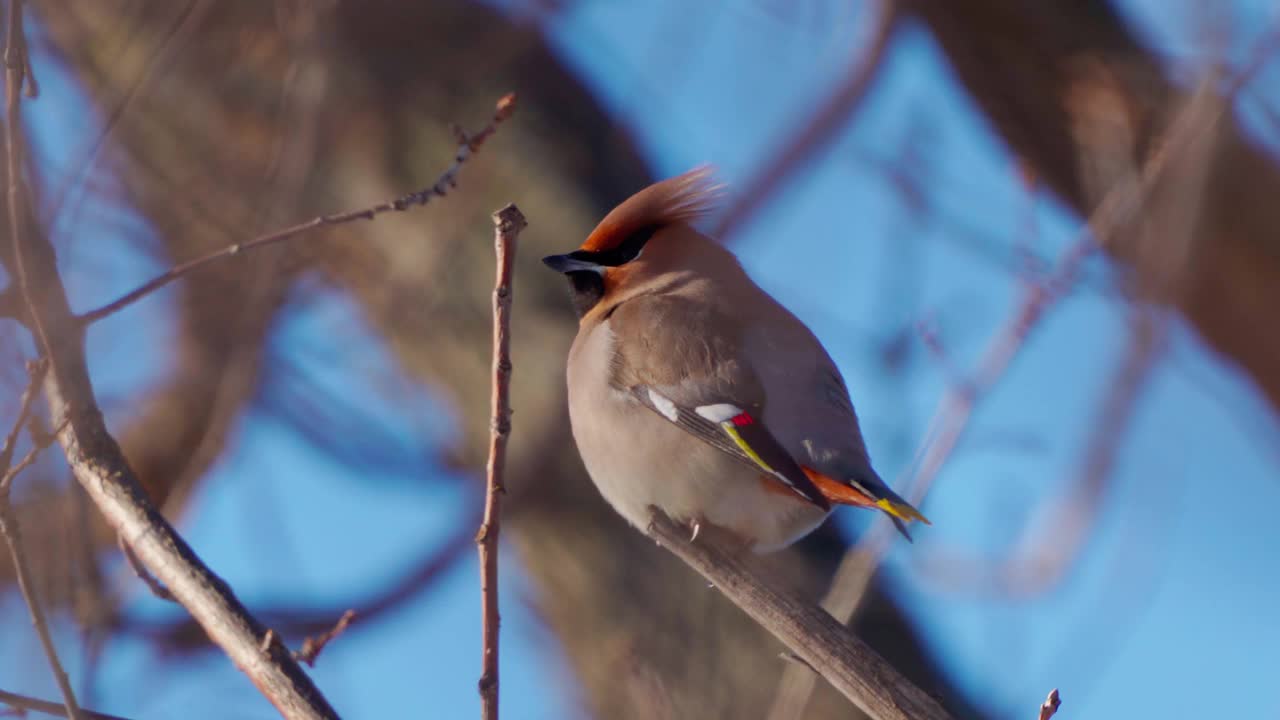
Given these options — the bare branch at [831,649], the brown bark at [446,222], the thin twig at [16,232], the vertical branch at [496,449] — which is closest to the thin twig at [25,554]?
the thin twig at [16,232]

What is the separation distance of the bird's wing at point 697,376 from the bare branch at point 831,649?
32 centimetres

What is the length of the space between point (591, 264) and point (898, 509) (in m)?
1.12

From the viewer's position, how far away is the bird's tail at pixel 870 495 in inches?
86.8

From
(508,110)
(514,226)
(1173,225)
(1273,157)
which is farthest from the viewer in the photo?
(1273,157)

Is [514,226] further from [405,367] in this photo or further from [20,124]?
[405,367]

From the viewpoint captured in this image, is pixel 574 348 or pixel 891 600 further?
pixel 891 600

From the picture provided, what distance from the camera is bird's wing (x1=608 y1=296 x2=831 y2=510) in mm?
2477

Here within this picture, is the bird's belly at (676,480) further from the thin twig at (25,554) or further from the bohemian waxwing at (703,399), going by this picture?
the thin twig at (25,554)

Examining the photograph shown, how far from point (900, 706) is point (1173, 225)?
2041 mm

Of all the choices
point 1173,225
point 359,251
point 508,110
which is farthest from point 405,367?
point 508,110

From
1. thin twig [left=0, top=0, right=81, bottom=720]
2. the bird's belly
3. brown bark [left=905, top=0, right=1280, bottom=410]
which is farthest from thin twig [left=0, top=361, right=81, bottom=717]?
brown bark [left=905, top=0, right=1280, bottom=410]

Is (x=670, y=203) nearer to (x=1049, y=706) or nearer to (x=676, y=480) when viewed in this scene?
(x=676, y=480)

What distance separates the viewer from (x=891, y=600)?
4.52 m

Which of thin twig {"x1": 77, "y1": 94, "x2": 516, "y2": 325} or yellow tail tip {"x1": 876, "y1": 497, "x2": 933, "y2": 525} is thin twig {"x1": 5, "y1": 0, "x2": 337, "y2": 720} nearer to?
thin twig {"x1": 77, "y1": 94, "x2": 516, "y2": 325}
